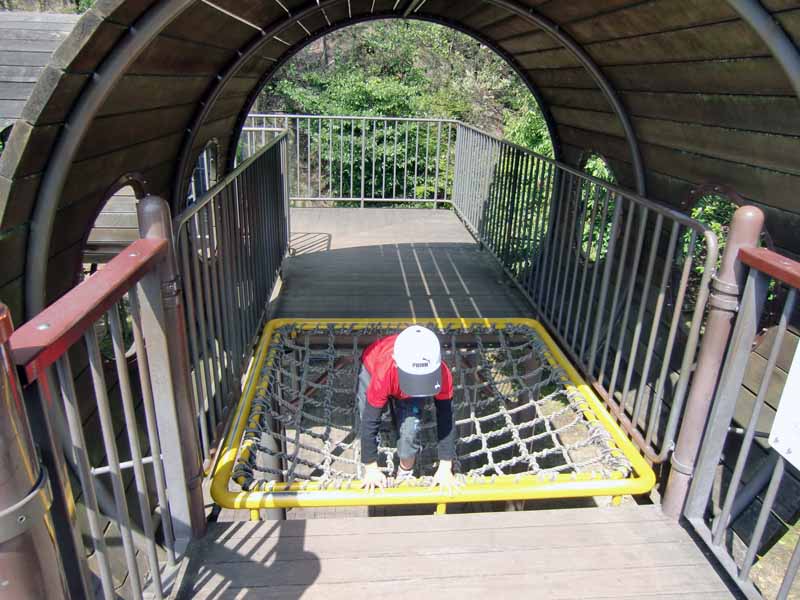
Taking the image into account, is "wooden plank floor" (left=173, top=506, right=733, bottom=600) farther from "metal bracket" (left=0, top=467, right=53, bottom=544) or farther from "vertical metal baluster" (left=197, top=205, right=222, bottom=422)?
"metal bracket" (left=0, top=467, right=53, bottom=544)

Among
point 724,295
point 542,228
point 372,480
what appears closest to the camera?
point 724,295

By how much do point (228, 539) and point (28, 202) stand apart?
4.66 feet

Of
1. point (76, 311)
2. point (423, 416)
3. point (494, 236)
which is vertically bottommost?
point (423, 416)

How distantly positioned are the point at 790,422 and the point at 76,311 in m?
1.80

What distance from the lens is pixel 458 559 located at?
2154 mm

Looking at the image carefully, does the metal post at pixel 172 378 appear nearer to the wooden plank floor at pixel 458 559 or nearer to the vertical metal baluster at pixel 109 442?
the wooden plank floor at pixel 458 559

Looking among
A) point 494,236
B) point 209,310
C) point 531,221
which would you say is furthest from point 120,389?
point 494,236

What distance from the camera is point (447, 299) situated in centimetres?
538

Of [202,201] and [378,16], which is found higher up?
[378,16]

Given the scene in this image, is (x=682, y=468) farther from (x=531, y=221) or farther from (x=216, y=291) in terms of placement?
(x=531, y=221)

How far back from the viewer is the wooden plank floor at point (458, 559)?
2031mm

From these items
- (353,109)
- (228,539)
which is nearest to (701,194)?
(228,539)

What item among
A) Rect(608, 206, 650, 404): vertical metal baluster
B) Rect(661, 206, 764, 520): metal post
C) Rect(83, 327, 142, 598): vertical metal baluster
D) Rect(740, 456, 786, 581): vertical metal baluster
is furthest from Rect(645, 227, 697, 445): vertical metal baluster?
Rect(83, 327, 142, 598): vertical metal baluster

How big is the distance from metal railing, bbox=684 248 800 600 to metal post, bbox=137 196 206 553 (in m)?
1.79
